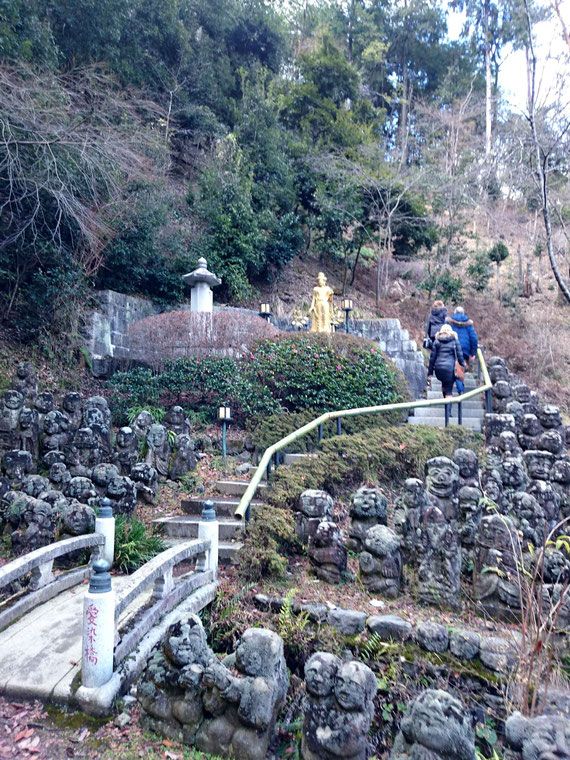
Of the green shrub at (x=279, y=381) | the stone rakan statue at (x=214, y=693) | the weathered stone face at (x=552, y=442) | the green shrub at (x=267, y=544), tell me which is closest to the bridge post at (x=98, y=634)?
the stone rakan statue at (x=214, y=693)

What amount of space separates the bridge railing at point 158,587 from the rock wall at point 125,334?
26.6ft

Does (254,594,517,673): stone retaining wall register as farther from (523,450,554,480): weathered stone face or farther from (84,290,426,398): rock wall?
(84,290,426,398): rock wall

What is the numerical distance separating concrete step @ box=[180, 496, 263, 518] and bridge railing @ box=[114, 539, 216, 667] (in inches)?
58.5

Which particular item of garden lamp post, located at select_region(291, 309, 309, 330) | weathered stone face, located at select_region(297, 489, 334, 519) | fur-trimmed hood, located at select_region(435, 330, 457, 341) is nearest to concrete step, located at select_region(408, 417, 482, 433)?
fur-trimmed hood, located at select_region(435, 330, 457, 341)

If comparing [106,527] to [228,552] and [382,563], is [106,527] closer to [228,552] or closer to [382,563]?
[228,552]

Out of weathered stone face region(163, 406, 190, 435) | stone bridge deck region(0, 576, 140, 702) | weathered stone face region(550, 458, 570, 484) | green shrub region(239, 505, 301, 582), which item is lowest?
stone bridge deck region(0, 576, 140, 702)

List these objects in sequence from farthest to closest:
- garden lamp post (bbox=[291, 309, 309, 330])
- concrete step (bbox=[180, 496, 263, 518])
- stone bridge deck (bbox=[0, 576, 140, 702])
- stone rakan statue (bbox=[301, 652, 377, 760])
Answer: garden lamp post (bbox=[291, 309, 309, 330]), concrete step (bbox=[180, 496, 263, 518]), stone bridge deck (bbox=[0, 576, 140, 702]), stone rakan statue (bbox=[301, 652, 377, 760])

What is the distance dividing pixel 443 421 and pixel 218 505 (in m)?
5.30

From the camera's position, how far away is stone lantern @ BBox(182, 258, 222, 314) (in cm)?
1378

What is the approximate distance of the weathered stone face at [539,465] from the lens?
7059mm

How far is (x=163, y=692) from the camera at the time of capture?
135 inches

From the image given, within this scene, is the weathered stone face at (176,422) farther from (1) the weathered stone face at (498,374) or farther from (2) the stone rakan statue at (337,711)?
(1) the weathered stone face at (498,374)

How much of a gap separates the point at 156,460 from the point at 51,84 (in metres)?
7.24

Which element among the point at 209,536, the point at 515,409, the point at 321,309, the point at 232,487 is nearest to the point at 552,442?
the point at 515,409
